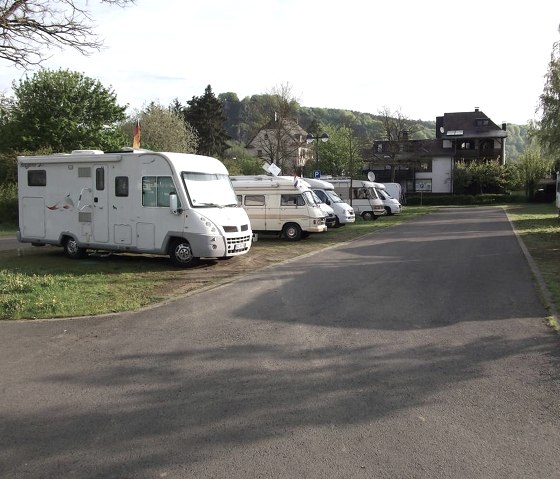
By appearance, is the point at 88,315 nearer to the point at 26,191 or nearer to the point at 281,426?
the point at 281,426

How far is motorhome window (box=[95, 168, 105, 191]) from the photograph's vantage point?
1477 centimetres

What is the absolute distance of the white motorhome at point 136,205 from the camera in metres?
13.6

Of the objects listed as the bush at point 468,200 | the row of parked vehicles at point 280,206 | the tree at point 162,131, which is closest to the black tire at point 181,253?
the row of parked vehicles at point 280,206

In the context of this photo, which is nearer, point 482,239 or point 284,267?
point 284,267

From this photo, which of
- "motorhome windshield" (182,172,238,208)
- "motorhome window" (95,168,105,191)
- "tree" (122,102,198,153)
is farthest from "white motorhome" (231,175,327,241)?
"tree" (122,102,198,153)

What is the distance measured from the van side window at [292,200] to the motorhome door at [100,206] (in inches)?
350

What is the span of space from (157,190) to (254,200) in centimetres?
896

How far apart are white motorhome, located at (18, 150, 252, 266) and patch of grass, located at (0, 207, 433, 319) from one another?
0.58m

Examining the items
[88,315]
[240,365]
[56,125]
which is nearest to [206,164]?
[88,315]

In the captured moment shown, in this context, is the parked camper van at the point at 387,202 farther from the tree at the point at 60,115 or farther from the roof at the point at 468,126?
the roof at the point at 468,126

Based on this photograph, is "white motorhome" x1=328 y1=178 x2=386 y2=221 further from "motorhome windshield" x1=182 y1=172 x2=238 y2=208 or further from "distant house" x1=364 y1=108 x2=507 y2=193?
"distant house" x1=364 y1=108 x2=507 y2=193

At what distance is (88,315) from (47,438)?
14.8 ft

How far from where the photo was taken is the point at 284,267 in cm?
1413

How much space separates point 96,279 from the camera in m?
11.9
